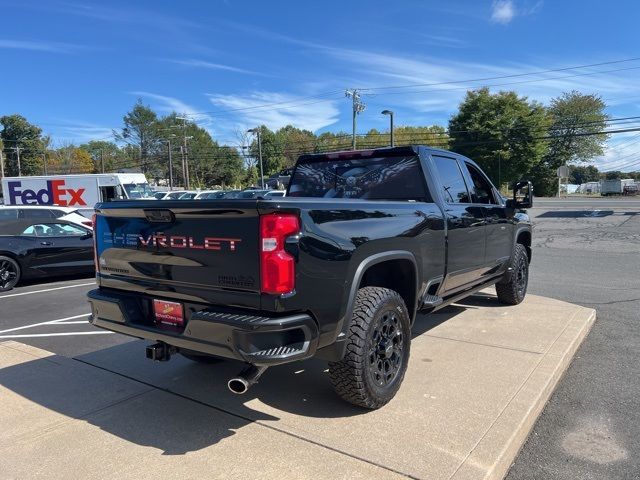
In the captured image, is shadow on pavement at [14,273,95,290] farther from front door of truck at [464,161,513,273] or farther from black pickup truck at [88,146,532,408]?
front door of truck at [464,161,513,273]

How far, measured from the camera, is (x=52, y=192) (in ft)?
95.6

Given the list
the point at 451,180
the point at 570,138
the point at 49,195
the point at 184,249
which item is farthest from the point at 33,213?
the point at 570,138

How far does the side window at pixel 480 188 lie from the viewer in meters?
5.55

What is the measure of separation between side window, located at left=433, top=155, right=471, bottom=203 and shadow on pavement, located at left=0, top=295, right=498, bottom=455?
2051 millimetres

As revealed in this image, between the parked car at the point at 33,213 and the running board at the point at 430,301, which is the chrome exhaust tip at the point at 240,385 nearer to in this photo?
the running board at the point at 430,301

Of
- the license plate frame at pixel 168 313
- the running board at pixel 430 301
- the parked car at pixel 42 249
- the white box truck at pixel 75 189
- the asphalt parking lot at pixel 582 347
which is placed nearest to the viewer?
the asphalt parking lot at pixel 582 347

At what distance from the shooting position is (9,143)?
266 ft

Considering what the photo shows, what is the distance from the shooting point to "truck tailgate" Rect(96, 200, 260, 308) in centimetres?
290

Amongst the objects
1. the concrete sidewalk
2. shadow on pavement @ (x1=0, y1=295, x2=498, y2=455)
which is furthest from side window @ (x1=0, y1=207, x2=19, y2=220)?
shadow on pavement @ (x1=0, y1=295, x2=498, y2=455)

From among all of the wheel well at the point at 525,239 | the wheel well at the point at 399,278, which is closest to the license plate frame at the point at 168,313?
the wheel well at the point at 399,278

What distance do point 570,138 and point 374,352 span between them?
67.0 m

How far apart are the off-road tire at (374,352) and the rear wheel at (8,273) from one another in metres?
8.32

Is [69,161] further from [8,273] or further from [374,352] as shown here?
[374,352]

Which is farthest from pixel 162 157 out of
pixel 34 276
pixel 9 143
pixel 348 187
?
pixel 348 187
